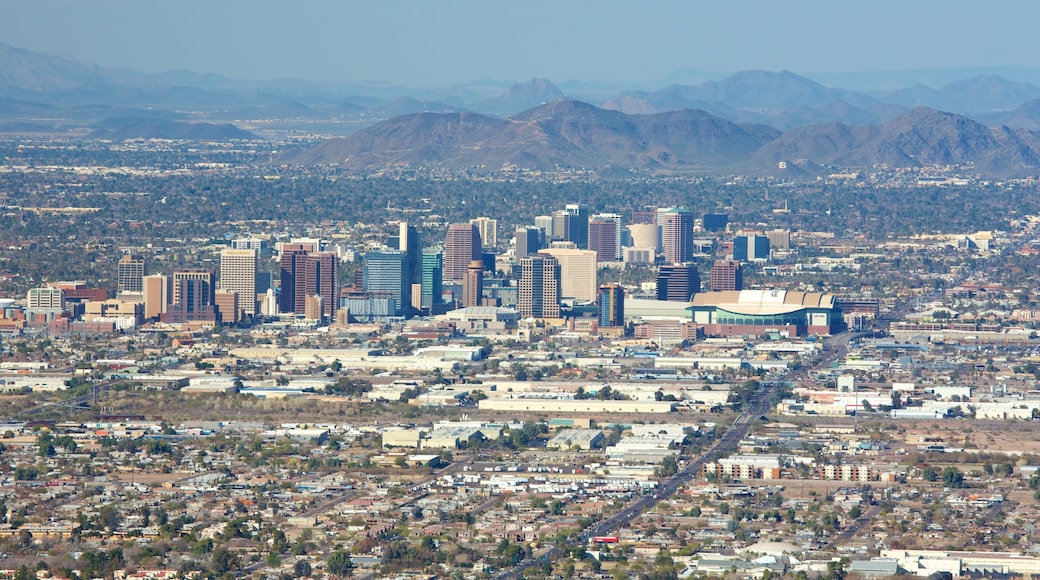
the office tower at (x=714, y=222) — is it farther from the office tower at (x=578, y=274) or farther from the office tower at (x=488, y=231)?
the office tower at (x=578, y=274)

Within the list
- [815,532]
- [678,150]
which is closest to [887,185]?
[678,150]

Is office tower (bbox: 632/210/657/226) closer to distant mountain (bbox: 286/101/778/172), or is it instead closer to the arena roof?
the arena roof

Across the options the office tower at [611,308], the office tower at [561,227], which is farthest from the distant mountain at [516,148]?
the office tower at [611,308]

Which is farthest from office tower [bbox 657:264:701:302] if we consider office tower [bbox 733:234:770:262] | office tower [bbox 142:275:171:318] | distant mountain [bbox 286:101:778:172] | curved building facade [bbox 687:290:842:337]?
distant mountain [bbox 286:101:778:172]

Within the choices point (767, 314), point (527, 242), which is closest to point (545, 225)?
point (527, 242)

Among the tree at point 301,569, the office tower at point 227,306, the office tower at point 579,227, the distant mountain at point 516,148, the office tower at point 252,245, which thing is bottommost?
the tree at point 301,569

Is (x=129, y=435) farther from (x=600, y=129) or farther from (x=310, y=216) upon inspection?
(x=600, y=129)

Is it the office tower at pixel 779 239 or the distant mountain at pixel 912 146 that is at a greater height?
the distant mountain at pixel 912 146
